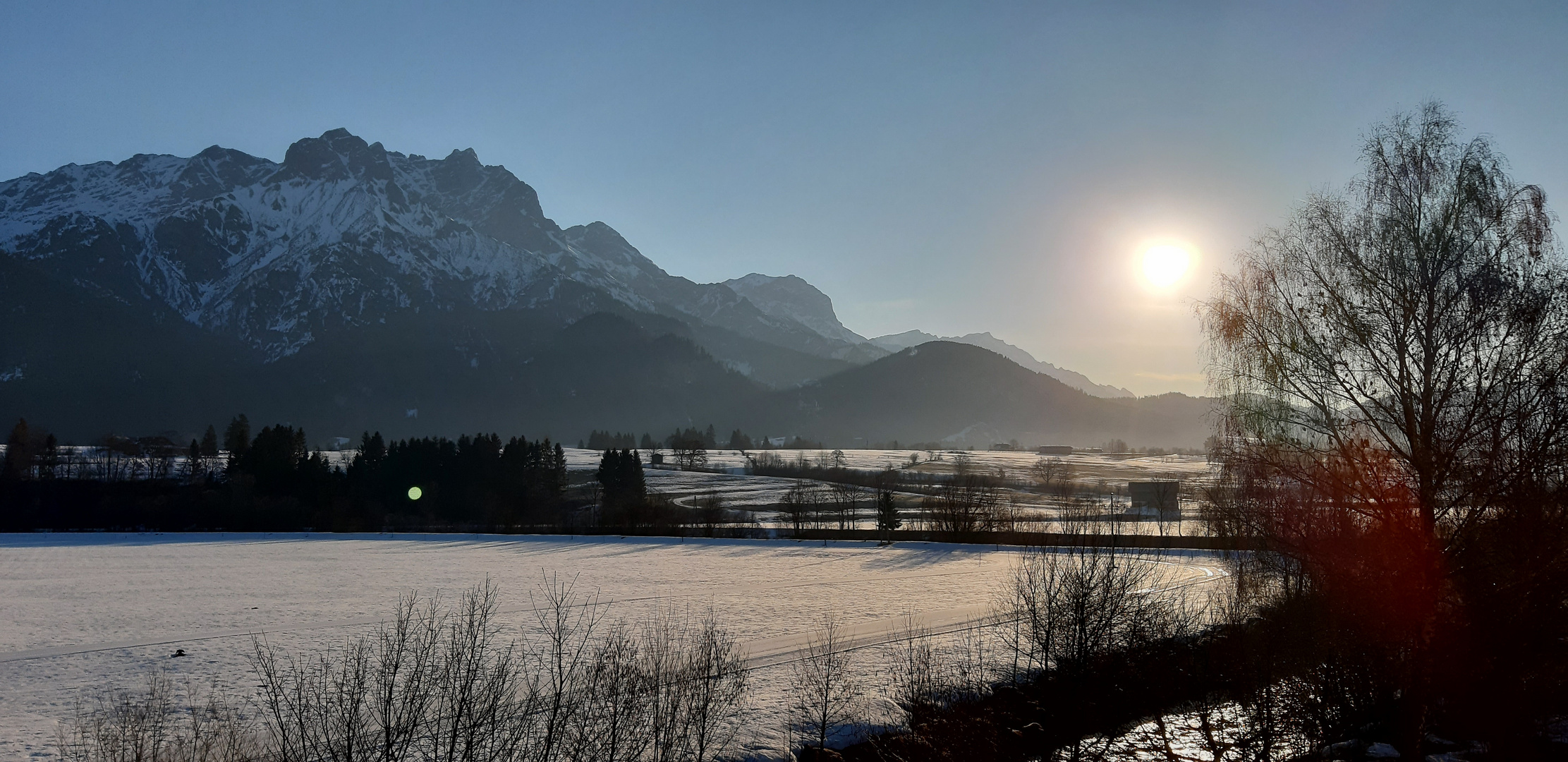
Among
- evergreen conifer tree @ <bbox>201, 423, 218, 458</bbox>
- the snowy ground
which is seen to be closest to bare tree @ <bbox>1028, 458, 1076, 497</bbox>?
the snowy ground

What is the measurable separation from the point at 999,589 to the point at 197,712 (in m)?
33.8

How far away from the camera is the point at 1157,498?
102 m

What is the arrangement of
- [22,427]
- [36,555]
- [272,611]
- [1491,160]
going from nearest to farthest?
[1491,160] < [272,611] < [36,555] < [22,427]

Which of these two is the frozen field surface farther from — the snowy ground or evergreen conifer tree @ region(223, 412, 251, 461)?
evergreen conifer tree @ region(223, 412, 251, 461)

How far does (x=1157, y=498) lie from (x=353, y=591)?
3688 inches

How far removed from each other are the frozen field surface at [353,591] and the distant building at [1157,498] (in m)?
39.9

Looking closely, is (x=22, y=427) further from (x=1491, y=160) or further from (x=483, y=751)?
(x=1491, y=160)

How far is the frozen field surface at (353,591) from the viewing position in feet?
82.1

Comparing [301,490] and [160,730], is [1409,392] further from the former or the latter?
[301,490]

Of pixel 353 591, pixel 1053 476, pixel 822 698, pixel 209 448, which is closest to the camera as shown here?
pixel 822 698

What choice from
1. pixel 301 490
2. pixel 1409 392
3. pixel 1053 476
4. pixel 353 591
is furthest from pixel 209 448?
pixel 1409 392

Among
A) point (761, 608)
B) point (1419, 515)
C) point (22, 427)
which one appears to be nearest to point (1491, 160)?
point (1419, 515)

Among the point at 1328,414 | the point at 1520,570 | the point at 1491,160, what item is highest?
the point at 1491,160

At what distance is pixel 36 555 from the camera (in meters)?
61.8
